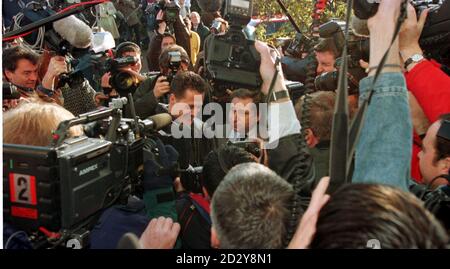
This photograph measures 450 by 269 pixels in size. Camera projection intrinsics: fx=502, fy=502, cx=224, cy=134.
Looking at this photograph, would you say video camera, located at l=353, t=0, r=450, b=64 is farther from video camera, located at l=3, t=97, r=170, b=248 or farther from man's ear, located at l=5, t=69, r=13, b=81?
man's ear, located at l=5, t=69, r=13, b=81

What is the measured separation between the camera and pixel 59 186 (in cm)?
144

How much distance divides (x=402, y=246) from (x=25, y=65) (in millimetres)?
2813

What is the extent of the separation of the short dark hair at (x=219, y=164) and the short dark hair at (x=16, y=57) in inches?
70.2

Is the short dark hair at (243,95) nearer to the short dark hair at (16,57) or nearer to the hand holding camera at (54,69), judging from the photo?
the hand holding camera at (54,69)

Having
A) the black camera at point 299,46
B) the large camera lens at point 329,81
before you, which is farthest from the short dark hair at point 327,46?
the large camera lens at point 329,81

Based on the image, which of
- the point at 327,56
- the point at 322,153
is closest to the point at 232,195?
the point at 322,153

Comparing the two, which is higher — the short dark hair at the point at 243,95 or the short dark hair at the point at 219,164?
the short dark hair at the point at 243,95

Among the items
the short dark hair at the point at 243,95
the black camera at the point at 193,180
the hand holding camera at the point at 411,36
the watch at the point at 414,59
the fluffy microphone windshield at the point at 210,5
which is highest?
the fluffy microphone windshield at the point at 210,5

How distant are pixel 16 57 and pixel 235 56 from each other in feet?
6.37

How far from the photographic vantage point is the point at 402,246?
0.90 m

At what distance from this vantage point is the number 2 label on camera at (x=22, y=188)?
143 centimetres

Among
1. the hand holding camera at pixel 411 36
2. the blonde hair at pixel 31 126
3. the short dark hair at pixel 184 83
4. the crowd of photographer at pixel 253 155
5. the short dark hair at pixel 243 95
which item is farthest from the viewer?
the short dark hair at pixel 184 83
